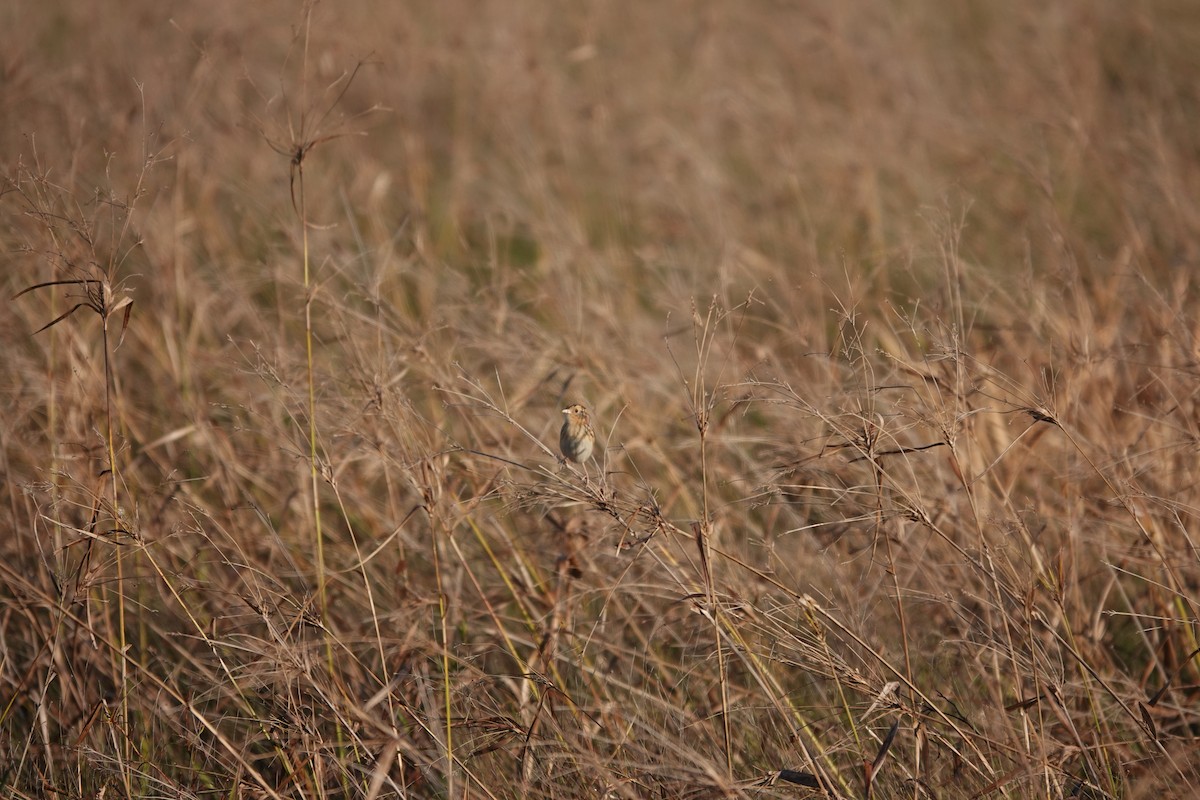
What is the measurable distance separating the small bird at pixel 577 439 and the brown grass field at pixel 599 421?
0.13 m

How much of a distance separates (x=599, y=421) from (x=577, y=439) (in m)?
1.04

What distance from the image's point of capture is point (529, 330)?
10.5 feet

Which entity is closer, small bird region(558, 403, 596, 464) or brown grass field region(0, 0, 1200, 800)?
brown grass field region(0, 0, 1200, 800)

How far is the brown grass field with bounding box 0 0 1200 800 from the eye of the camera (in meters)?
2.14

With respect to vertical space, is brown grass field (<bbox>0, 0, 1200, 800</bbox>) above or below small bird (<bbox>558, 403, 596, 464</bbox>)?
below

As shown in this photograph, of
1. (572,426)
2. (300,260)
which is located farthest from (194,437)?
(572,426)

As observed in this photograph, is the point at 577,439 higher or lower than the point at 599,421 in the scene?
higher

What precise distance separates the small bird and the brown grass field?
13 cm

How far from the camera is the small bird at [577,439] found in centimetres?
229

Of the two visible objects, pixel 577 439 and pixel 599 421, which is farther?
pixel 599 421

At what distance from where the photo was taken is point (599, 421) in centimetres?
335

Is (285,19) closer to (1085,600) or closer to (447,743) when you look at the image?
(447,743)

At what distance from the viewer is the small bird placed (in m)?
2.29

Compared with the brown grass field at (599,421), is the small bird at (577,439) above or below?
above
